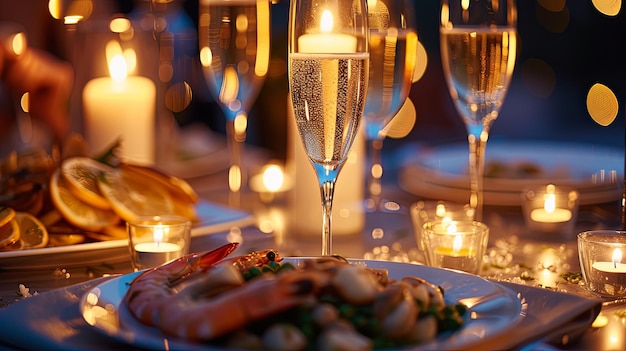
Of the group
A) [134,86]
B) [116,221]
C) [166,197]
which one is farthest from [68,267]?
[134,86]

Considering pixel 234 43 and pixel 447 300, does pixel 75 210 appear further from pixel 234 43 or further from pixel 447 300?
pixel 447 300

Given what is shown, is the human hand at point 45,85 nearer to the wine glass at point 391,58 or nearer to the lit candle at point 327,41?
the wine glass at point 391,58

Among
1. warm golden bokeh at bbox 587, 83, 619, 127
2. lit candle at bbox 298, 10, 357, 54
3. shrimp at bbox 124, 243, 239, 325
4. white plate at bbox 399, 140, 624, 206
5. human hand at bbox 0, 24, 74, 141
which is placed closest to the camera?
shrimp at bbox 124, 243, 239, 325

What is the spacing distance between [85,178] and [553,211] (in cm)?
87

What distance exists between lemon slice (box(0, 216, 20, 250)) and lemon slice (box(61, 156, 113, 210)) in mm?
140

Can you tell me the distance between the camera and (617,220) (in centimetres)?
186

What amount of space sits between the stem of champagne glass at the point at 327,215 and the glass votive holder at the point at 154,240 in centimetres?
27

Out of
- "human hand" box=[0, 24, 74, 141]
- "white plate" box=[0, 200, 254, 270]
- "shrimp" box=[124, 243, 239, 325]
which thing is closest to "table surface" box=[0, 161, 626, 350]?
"white plate" box=[0, 200, 254, 270]

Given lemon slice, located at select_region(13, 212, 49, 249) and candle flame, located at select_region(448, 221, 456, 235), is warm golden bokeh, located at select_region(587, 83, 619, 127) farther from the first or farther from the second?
lemon slice, located at select_region(13, 212, 49, 249)

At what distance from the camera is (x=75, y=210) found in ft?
5.36

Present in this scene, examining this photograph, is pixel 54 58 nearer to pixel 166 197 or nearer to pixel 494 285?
pixel 166 197

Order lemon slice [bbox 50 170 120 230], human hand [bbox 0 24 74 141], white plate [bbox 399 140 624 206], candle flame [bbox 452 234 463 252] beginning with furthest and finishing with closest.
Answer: human hand [bbox 0 24 74 141] < white plate [bbox 399 140 624 206] < lemon slice [bbox 50 170 120 230] < candle flame [bbox 452 234 463 252]

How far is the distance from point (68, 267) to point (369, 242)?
0.56 m

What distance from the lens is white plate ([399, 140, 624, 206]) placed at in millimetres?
2006
